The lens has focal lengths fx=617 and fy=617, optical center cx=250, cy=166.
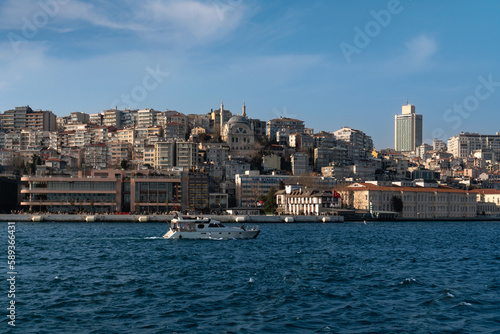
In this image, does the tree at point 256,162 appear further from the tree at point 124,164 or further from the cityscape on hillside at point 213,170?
A: the tree at point 124,164

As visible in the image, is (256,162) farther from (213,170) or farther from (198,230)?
(198,230)

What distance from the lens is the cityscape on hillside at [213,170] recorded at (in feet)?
303

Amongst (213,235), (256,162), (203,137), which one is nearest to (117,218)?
(213,235)

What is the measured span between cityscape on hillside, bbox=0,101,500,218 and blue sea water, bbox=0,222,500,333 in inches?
2137

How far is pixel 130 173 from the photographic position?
10612 centimetres

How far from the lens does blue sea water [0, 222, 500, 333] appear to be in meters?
17.7

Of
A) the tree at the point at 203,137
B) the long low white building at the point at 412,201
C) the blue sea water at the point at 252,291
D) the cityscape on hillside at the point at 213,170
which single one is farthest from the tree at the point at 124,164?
the blue sea water at the point at 252,291

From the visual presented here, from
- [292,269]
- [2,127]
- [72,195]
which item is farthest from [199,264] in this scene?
[2,127]

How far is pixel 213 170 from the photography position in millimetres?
121500

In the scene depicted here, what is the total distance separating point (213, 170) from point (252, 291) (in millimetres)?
99281

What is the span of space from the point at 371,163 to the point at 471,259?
114019 mm

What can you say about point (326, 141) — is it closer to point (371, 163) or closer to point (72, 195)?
point (371, 163)

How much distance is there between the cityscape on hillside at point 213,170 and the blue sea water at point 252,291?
54.3 metres

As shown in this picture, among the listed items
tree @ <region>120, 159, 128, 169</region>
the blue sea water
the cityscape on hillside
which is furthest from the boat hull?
tree @ <region>120, 159, 128, 169</region>
